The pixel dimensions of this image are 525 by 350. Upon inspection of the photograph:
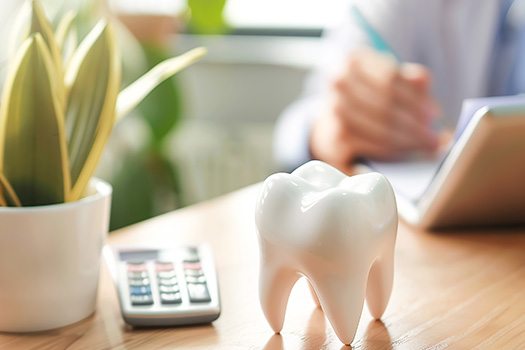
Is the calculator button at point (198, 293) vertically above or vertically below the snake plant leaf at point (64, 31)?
below

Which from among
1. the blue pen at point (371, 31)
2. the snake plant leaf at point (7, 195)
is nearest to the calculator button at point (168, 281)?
the snake plant leaf at point (7, 195)

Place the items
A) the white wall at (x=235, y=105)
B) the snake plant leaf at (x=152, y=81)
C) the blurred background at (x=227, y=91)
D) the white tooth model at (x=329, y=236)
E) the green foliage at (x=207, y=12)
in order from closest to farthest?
the white tooth model at (x=329, y=236) < the snake plant leaf at (x=152, y=81) < the green foliage at (x=207, y=12) < the blurred background at (x=227, y=91) < the white wall at (x=235, y=105)

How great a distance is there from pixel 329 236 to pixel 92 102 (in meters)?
0.21

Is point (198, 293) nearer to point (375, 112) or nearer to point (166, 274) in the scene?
point (166, 274)

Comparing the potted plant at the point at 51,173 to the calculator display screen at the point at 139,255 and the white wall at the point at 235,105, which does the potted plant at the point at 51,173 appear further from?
the white wall at the point at 235,105

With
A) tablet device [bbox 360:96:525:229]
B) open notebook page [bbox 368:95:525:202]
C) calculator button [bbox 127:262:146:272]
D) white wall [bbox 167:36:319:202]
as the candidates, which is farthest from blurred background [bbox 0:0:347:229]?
calculator button [bbox 127:262:146:272]

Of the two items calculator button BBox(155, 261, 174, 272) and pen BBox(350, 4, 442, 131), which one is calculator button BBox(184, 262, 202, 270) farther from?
pen BBox(350, 4, 442, 131)

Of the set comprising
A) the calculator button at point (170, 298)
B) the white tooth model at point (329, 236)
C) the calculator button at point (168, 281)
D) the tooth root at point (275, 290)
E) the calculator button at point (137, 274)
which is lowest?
the calculator button at point (137, 274)

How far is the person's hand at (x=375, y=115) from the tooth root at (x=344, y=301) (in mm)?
606

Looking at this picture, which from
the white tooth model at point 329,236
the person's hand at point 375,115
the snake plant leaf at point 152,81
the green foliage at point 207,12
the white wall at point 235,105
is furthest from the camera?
the white wall at point 235,105

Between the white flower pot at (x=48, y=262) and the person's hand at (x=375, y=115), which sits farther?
the person's hand at (x=375, y=115)

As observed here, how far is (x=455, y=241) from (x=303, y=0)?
1565mm

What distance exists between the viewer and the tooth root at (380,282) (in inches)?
20.7

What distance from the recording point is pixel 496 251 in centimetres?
71
